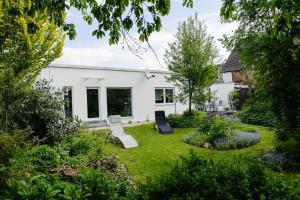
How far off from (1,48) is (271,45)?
896 centimetres

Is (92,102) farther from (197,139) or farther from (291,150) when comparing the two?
(291,150)

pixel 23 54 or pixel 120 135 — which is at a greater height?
pixel 23 54

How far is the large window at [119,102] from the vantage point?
Result: 2036 centimetres

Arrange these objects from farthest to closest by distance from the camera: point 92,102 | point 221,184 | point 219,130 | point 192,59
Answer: point 92,102 → point 192,59 → point 219,130 → point 221,184

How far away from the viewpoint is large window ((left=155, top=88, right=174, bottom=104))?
2317cm

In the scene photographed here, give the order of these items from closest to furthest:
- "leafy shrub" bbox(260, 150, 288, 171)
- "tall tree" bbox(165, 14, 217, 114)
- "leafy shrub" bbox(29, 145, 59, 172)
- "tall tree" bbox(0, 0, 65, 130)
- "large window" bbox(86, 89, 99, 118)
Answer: "leafy shrub" bbox(29, 145, 59, 172)
"leafy shrub" bbox(260, 150, 288, 171)
"tall tree" bbox(0, 0, 65, 130)
"tall tree" bbox(165, 14, 217, 114)
"large window" bbox(86, 89, 99, 118)

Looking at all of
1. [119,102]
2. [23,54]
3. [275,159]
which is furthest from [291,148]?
[119,102]

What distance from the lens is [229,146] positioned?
37.1ft

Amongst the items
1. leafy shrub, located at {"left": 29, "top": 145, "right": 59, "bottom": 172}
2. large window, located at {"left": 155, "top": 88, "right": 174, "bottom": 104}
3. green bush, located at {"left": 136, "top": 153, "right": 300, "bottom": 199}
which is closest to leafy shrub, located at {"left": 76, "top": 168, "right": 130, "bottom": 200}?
green bush, located at {"left": 136, "top": 153, "right": 300, "bottom": 199}

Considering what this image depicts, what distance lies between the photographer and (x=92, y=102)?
19.3m

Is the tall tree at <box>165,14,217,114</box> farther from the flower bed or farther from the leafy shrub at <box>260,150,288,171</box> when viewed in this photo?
the leafy shrub at <box>260,150,288,171</box>

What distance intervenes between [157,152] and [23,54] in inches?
248

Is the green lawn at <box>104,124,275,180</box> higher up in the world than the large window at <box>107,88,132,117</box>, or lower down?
lower down

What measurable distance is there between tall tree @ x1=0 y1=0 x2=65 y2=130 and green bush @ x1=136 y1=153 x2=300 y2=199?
296 inches
